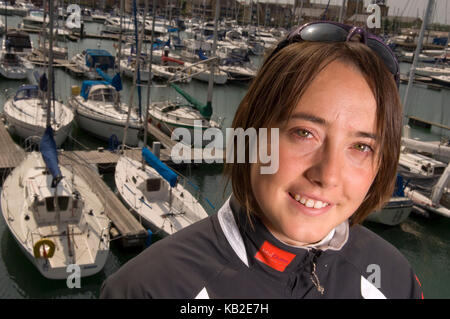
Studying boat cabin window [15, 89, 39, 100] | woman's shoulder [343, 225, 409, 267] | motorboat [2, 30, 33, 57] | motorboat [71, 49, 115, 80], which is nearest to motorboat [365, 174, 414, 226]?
woman's shoulder [343, 225, 409, 267]

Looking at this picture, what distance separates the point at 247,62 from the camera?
44219 mm

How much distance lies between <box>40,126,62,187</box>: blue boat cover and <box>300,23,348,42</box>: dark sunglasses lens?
10.2m

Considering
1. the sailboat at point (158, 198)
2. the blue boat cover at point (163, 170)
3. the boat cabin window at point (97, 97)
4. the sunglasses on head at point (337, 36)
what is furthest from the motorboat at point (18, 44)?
the sunglasses on head at point (337, 36)

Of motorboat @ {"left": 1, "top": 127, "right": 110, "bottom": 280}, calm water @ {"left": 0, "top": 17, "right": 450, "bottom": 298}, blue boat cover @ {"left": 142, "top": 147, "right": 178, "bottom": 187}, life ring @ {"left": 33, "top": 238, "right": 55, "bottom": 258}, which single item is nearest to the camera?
life ring @ {"left": 33, "top": 238, "right": 55, "bottom": 258}

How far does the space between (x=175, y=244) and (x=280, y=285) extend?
396 millimetres

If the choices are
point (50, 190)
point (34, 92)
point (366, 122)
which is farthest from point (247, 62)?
point (366, 122)

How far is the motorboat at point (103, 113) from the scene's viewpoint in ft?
64.3

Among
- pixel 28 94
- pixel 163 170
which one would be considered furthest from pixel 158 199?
pixel 28 94

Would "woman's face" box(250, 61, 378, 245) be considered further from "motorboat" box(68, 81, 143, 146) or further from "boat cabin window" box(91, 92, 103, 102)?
"boat cabin window" box(91, 92, 103, 102)

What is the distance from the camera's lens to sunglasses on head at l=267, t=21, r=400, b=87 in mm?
1541

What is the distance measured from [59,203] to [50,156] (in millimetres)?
1366

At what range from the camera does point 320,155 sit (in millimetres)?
1407
